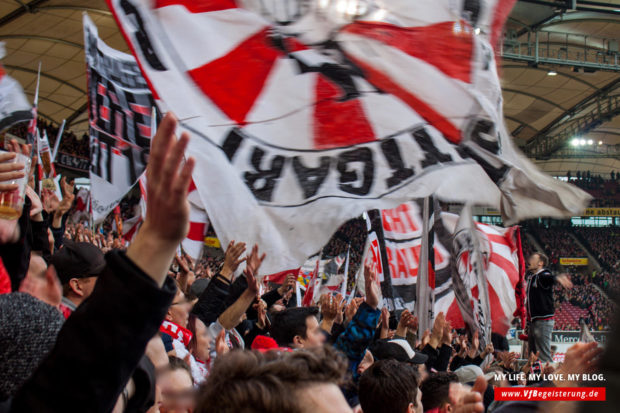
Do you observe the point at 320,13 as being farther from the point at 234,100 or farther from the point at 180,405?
the point at 180,405

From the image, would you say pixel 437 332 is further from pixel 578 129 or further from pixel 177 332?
pixel 578 129

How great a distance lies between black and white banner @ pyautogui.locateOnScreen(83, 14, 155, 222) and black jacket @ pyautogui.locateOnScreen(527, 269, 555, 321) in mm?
5387

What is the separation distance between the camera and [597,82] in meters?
25.4

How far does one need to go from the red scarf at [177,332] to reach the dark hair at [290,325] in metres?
0.93

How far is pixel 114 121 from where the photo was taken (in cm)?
518

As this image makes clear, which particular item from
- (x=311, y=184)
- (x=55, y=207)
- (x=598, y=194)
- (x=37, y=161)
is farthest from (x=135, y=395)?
(x=598, y=194)

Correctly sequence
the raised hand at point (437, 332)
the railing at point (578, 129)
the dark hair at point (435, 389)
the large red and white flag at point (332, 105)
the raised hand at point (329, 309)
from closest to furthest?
the large red and white flag at point (332, 105)
the dark hair at point (435, 389)
the raised hand at point (329, 309)
the raised hand at point (437, 332)
the railing at point (578, 129)

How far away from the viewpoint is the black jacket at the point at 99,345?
101 cm

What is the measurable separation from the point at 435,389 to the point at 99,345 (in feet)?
10.4

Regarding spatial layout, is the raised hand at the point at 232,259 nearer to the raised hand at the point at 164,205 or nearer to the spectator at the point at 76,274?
the spectator at the point at 76,274

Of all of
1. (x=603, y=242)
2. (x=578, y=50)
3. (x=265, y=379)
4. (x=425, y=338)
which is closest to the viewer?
(x=265, y=379)

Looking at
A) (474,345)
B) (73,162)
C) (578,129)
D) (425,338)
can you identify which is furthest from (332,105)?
(578,129)

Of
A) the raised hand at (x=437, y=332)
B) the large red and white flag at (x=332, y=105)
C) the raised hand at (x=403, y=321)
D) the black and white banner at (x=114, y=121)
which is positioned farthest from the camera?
the raised hand at (x=437, y=332)

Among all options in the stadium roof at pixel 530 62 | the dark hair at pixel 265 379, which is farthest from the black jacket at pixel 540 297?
the dark hair at pixel 265 379
